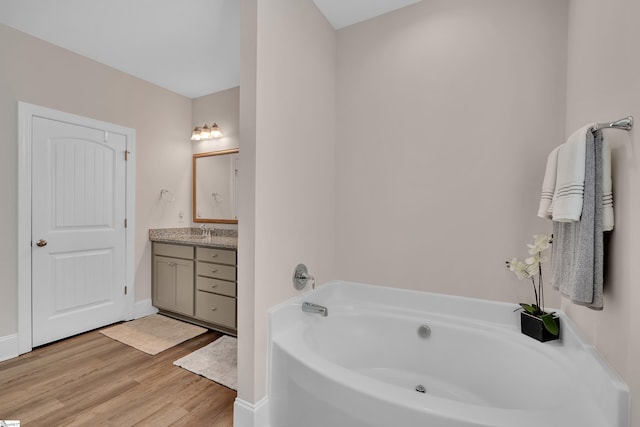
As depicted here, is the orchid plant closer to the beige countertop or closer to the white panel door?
the beige countertop

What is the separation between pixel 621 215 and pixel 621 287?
0.25 m

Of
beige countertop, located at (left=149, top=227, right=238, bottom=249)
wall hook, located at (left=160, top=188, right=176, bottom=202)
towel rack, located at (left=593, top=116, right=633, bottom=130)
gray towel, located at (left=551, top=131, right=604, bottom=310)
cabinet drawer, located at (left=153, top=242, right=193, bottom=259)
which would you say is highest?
towel rack, located at (left=593, top=116, right=633, bottom=130)

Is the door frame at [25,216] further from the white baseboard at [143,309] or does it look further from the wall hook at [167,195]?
the wall hook at [167,195]

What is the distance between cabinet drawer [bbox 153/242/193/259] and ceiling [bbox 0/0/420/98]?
1.83 metres

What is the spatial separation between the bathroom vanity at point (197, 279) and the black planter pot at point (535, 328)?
7.06 ft

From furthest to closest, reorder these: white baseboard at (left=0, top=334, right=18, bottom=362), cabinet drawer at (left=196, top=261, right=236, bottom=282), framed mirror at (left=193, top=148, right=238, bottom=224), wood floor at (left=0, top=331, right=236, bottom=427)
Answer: framed mirror at (left=193, top=148, right=238, bottom=224) → cabinet drawer at (left=196, top=261, right=236, bottom=282) → white baseboard at (left=0, top=334, right=18, bottom=362) → wood floor at (left=0, top=331, right=236, bottom=427)

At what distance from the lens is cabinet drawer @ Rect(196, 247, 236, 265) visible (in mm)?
→ 2670

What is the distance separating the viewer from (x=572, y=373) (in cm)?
121

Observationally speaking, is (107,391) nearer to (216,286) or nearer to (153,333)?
(153,333)

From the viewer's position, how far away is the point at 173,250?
3092 mm

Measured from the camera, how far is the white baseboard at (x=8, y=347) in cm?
224

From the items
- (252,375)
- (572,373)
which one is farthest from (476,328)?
(252,375)

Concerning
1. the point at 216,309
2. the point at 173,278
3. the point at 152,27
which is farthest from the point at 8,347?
the point at 152,27

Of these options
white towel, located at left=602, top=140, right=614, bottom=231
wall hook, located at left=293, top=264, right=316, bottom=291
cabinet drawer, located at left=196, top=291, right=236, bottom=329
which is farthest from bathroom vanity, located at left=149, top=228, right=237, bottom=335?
white towel, located at left=602, top=140, right=614, bottom=231
